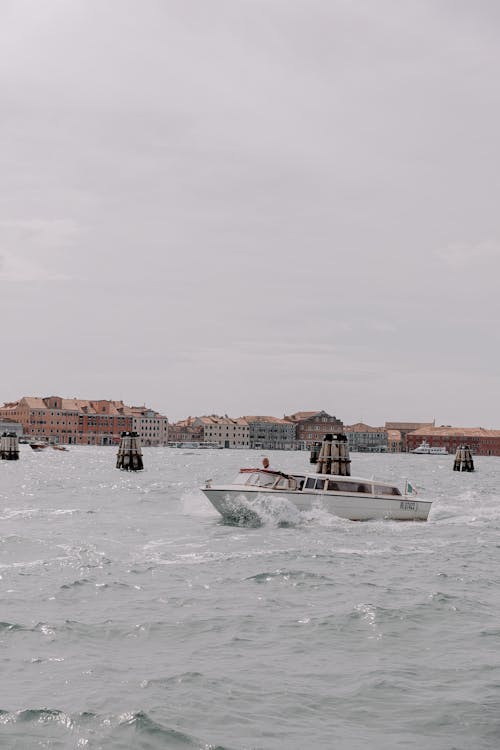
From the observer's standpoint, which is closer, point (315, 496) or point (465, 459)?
point (315, 496)

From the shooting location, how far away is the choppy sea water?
10594mm

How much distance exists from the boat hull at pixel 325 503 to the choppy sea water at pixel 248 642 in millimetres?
3521

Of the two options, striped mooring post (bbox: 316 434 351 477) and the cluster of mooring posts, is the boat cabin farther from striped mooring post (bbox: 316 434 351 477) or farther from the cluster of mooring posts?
the cluster of mooring posts

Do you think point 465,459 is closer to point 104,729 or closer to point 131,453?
point 131,453

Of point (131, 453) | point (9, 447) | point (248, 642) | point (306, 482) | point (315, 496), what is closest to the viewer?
point (248, 642)

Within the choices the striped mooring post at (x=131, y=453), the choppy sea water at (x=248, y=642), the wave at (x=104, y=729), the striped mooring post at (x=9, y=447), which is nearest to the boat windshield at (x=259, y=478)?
the choppy sea water at (x=248, y=642)

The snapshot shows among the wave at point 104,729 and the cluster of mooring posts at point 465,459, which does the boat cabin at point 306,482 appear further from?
the cluster of mooring posts at point 465,459

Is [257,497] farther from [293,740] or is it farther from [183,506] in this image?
[293,740]

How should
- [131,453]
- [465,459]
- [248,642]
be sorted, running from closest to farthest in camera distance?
1. [248,642]
2. [131,453]
3. [465,459]

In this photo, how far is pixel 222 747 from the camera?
9.93 meters

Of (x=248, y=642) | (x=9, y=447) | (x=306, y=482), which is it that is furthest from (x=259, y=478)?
(x=9, y=447)

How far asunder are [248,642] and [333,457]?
4396 cm

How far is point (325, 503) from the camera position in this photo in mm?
33156

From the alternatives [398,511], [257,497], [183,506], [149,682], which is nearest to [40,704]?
[149,682]
